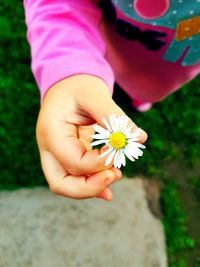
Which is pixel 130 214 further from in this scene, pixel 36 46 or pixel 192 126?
pixel 36 46

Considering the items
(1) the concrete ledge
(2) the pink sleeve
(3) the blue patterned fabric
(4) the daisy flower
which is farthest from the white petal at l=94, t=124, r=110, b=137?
(1) the concrete ledge

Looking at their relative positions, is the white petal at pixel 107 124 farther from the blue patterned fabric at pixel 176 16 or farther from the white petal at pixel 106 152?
the blue patterned fabric at pixel 176 16

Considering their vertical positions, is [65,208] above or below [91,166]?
below

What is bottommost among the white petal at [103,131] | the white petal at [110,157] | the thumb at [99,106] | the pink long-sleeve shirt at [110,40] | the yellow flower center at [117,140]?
the pink long-sleeve shirt at [110,40]

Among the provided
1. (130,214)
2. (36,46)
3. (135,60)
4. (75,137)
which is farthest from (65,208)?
(75,137)

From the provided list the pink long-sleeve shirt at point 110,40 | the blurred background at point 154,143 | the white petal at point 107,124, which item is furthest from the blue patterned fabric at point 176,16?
the blurred background at point 154,143
